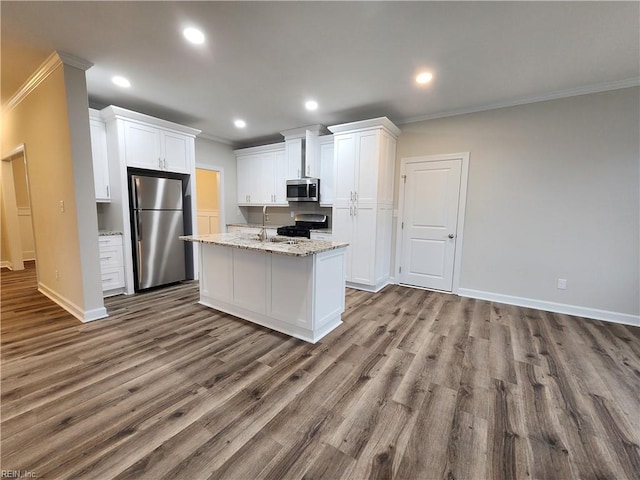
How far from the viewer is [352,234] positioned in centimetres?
423

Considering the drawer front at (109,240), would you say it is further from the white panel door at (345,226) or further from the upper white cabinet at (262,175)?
the white panel door at (345,226)

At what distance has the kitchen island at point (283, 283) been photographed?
2525 mm

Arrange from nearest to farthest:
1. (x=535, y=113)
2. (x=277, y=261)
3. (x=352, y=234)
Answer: (x=277, y=261), (x=535, y=113), (x=352, y=234)

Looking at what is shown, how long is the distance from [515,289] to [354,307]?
224 centimetres

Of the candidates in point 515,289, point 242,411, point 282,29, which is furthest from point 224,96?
point 515,289

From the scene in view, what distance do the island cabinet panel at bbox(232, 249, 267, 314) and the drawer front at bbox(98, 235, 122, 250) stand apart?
1.99 metres

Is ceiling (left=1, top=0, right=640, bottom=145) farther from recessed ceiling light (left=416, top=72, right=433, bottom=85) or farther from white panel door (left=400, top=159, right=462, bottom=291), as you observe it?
white panel door (left=400, top=159, right=462, bottom=291)

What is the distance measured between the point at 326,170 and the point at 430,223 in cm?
198

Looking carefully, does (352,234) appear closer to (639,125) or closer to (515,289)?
(515,289)

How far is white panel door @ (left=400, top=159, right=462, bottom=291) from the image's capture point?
4002mm

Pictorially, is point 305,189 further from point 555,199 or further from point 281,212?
point 555,199

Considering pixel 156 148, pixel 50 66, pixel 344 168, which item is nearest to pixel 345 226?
pixel 344 168

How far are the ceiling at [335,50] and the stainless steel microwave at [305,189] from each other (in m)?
1.40

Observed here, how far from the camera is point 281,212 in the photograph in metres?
5.82
